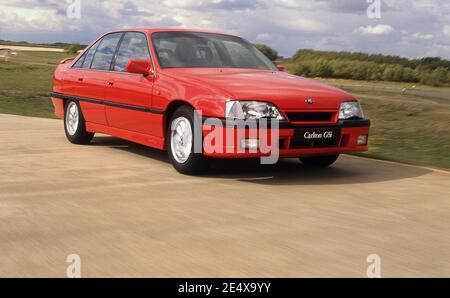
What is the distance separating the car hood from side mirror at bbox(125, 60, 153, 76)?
27cm

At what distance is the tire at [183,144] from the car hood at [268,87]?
1.29 ft

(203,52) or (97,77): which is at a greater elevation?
(203,52)

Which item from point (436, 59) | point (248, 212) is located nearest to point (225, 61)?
point (248, 212)

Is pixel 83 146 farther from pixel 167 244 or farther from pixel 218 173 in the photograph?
pixel 167 244

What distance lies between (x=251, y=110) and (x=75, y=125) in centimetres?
364

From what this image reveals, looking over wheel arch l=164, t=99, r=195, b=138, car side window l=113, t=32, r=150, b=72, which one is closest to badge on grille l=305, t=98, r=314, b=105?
wheel arch l=164, t=99, r=195, b=138

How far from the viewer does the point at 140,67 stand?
7539mm

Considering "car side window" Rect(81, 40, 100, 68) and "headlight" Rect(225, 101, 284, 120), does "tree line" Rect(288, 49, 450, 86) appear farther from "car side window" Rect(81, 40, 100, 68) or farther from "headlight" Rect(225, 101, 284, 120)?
"headlight" Rect(225, 101, 284, 120)

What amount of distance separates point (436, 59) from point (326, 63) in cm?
732

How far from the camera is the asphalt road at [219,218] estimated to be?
13.1 feet

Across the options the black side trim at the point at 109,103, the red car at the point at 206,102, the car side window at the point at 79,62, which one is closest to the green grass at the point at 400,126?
the red car at the point at 206,102

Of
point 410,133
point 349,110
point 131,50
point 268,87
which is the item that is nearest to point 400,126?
point 410,133

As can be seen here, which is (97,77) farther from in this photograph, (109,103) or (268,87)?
(268,87)

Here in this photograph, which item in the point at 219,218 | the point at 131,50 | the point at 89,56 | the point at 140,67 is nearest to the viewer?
the point at 219,218
